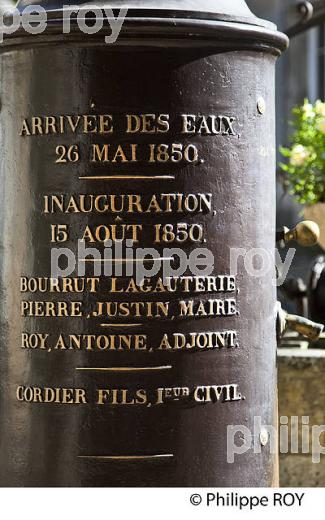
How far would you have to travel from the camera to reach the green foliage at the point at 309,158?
25.3 feet

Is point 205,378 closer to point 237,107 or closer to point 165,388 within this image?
point 165,388

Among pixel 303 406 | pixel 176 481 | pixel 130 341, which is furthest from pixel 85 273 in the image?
pixel 303 406

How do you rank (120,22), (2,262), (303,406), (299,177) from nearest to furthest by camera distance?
1. (120,22)
2. (2,262)
3. (303,406)
4. (299,177)

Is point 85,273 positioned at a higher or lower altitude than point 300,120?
lower

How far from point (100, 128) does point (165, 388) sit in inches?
35.3

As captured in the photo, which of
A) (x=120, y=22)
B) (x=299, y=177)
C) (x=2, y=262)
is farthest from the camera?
(x=299, y=177)

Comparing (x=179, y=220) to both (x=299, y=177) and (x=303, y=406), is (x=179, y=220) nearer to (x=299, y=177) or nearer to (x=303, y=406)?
(x=303, y=406)

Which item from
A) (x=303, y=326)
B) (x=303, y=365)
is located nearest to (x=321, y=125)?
(x=303, y=365)

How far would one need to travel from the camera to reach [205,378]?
15.5 feet

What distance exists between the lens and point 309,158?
778 cm

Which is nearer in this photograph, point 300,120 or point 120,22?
point 120,22

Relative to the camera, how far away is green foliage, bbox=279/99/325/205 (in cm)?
772

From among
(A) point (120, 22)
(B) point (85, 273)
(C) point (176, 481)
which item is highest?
(A) point (120, 22)

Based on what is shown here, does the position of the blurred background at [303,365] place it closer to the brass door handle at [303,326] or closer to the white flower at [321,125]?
the white flower at [321,125]
